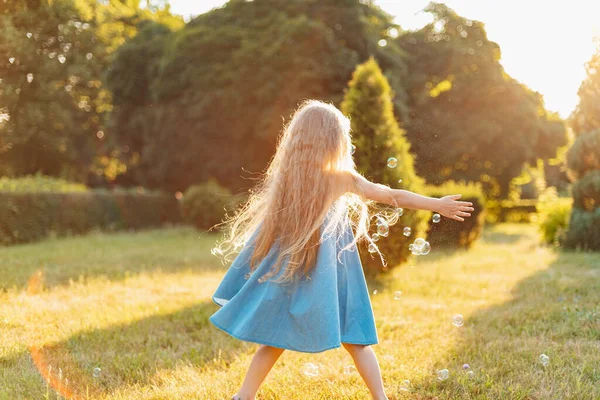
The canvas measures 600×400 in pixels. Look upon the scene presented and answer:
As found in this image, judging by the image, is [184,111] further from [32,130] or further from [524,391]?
[524,391]

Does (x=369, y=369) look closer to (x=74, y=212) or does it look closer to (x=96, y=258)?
(x=96, y=258)

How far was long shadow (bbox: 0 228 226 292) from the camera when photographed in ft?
25.8

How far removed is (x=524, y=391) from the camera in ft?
12.1

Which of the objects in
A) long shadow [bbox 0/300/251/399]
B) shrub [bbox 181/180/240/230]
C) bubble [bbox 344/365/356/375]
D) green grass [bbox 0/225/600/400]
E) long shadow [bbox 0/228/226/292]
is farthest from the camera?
shrub [bbox 181/180/240/230]

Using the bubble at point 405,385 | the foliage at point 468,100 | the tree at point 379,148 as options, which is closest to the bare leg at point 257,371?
the bubble at point 405,385

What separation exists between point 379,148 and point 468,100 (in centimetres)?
1594

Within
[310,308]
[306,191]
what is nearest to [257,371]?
[310,308]

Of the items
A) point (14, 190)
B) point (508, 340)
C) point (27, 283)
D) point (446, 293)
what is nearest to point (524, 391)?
point (508, 340)

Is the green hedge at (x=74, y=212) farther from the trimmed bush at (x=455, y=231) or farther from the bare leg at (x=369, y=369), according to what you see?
the bare leg at (x=369, y=369)

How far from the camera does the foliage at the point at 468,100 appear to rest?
21281 mm

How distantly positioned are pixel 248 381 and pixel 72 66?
57.2 feet

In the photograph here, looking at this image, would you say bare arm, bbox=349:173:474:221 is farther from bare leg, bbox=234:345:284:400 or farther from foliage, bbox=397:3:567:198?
foliage, bbox=397:3:567:198

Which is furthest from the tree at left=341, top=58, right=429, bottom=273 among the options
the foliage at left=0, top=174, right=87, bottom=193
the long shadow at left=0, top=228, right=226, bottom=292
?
the foliage at left=0, top=174, right=87, bottom=193

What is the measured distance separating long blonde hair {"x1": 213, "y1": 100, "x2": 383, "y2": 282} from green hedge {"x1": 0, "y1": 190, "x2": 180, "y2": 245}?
10849 mm
